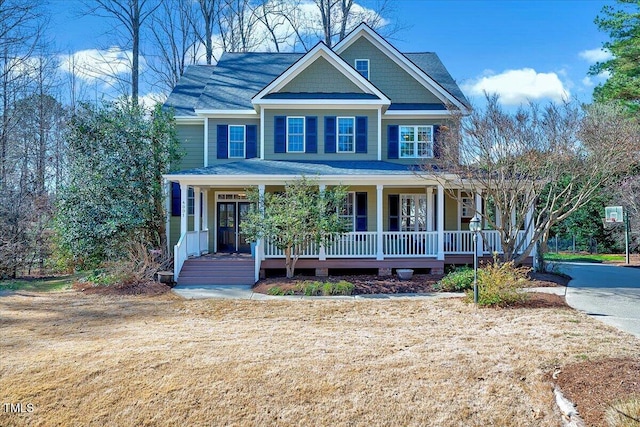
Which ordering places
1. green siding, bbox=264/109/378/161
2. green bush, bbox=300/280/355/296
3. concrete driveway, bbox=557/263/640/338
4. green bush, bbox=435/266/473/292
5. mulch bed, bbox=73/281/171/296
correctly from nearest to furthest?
concrete driveway, bbox=557/263/640/338 → green bush, bbox=300/280/355/296 → green bush, bbox=435/266/473/292 → mulch bed, bbox=73/281/171/296 → green siding, bbox=264/109/378/161

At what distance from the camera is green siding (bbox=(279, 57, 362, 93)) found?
15.8 metres

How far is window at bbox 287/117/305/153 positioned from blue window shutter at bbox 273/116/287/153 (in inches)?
6.1

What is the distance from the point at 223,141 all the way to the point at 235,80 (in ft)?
11.9

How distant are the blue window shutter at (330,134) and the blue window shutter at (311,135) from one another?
0.39 m

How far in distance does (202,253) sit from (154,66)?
56.1 feet

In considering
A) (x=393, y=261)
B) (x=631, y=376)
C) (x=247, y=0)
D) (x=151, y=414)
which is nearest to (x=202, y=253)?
(x=393, y=261)

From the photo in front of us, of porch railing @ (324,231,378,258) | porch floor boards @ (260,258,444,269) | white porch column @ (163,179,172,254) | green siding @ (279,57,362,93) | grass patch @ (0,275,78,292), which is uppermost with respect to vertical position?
green siding @ (279,57,362,93)

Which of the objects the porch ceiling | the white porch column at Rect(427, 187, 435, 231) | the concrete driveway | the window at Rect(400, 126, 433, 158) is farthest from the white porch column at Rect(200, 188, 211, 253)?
the concrete driveway

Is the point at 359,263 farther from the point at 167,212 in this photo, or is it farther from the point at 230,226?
the point at 167,212

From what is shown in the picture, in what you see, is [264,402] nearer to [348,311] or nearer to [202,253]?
[348,311]

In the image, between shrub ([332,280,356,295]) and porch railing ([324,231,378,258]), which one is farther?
porch railing ([324,231,378,258])

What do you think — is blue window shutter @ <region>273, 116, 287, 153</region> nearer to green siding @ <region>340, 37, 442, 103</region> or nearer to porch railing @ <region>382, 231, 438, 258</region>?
green siding @ <region>340, 37, 442, 103</region>

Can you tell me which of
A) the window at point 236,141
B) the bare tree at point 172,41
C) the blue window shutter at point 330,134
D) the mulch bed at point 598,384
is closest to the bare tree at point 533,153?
the blue window shutter at point 330,134

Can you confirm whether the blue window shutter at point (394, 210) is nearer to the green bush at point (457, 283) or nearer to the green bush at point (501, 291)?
the green bush at point (457, 283)
